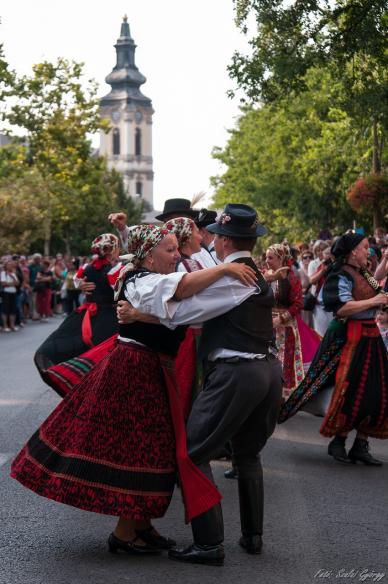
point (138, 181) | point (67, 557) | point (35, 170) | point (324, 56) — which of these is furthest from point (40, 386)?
point (138, 181)

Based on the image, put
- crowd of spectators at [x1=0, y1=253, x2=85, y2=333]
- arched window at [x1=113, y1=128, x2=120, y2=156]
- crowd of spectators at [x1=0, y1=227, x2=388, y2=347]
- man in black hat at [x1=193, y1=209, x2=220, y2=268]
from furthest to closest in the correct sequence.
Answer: arched window at [x1=113, y1=128, x2=120, y2=156], crowd of spectators at [x1=0, y1=253, x2=85, y2=333], crowd of spectators at [x1=0, y1=227, x2=388, y2=347], man in black hat at [x1=193, y1=209, x2=220, y2=268]

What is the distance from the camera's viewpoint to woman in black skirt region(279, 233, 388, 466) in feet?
30.1

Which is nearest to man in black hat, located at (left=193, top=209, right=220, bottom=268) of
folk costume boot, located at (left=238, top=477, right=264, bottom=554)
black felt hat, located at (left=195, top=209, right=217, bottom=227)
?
black felt hat, located at (left=195, top=209, right=217, bottom=227)

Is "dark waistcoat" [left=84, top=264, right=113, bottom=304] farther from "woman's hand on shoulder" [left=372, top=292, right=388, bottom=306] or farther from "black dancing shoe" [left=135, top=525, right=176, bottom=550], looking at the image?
"black dancing shoe" [left=135, top=525, right=176, bottom=550]

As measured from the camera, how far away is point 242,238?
611 centimetres

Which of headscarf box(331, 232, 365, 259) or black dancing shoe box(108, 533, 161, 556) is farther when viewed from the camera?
headscarf box(331, 232, 365, 259)

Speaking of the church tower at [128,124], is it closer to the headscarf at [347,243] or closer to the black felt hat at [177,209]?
the black felt hat at [177,209]

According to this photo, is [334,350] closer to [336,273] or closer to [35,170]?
[336,273]

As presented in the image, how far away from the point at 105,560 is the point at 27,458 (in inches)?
25.6

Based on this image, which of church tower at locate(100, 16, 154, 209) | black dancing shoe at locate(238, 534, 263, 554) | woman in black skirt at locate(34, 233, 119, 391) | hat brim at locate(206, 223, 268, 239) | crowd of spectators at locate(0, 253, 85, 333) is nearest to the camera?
hat brim at locate(206, 223, 268, 239)

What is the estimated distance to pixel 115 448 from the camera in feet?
19.4

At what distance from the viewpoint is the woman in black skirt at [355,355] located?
9.16m

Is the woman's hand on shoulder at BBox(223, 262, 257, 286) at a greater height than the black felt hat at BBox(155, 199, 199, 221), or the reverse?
the black felt hat at BBox(155, 199, 199, 221)

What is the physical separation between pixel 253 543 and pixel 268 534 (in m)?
0.51
